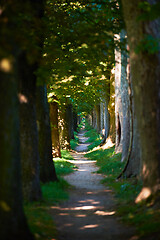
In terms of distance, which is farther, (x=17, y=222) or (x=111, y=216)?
(x=111, y=216)

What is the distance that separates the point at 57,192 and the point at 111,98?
13299 mm

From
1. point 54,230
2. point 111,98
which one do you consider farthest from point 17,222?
point 111,98

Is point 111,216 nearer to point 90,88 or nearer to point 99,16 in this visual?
point 99,16

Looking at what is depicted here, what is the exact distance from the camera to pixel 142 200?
694 centimetres

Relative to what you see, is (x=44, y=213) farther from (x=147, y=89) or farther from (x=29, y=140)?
(x=147, y=89)

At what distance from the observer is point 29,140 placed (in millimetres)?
7977

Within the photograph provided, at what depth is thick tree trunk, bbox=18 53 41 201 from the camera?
7703mm

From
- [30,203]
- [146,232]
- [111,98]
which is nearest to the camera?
[146,232]

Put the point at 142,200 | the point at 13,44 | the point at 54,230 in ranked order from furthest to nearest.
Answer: the point at 142,200 → the point at 54,230 → the point at 13,44

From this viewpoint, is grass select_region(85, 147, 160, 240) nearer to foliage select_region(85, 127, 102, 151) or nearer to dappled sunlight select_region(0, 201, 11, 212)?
dappled sunlight select_region(0, 201, 11, 212)

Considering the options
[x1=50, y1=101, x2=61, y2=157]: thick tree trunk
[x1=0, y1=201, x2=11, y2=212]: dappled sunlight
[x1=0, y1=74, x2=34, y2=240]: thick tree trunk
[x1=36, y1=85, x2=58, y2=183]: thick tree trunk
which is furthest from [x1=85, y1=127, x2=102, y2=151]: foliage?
[x1=0, y1=201, x2=11, y2=212]: dappled sunlight

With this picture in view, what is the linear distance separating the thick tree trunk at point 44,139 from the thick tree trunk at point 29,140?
2771mm

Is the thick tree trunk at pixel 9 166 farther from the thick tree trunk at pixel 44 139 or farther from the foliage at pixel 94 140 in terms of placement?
the foliage at pixel 94 140

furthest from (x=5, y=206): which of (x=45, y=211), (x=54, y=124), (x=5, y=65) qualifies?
(x=54, y=124)
